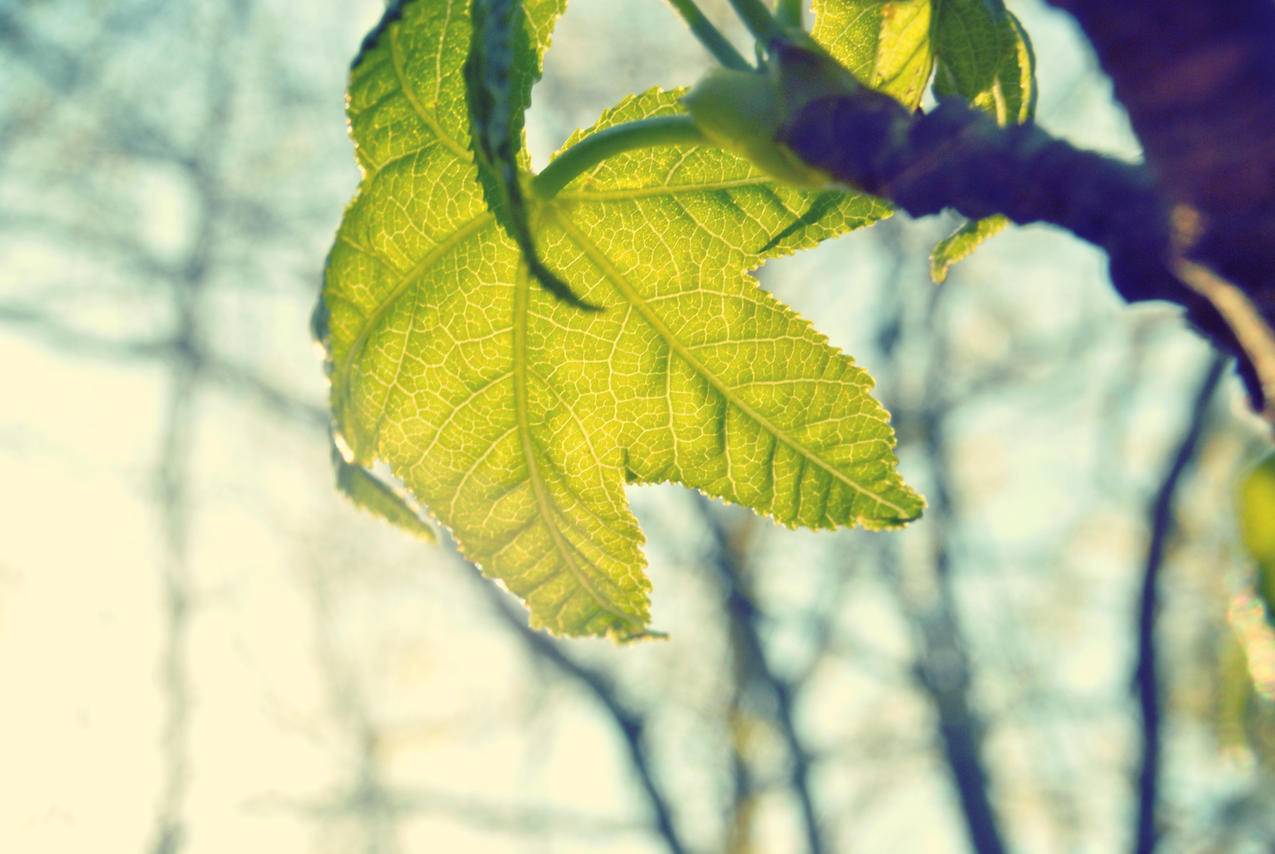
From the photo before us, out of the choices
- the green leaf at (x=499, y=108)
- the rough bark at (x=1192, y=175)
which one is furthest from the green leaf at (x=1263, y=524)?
the green leaf at (x=499, y=108)

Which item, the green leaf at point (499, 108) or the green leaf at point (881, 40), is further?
the green leaf at point (881, 40)

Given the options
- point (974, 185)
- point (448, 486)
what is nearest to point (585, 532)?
point (448, 486)

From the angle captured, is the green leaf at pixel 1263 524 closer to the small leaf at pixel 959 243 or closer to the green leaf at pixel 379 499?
the small leaf at pixel 959 243

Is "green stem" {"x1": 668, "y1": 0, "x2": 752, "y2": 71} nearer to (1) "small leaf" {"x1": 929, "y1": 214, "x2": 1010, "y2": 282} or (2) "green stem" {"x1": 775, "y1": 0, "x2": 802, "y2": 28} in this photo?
(2) "green stem" {"x1": 775, "y1": 0, "x2": 802, "y2": 28}

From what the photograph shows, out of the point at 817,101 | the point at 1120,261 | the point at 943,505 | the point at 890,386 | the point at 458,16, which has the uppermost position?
the point at 890,386

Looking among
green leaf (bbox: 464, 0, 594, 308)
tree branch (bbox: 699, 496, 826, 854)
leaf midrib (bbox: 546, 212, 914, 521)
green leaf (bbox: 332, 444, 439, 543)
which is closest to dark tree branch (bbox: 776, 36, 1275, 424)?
green leaf (bbox: 464, 0, 594, 308)

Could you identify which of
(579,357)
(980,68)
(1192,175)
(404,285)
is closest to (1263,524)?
(1192,175)

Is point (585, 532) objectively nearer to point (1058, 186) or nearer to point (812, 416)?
point (812, 416)
